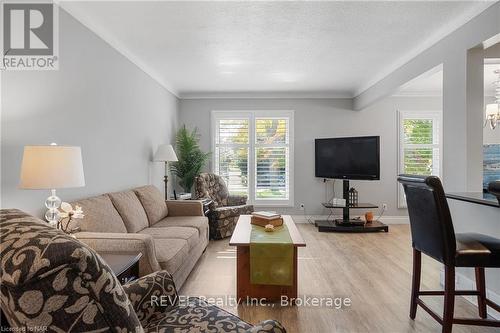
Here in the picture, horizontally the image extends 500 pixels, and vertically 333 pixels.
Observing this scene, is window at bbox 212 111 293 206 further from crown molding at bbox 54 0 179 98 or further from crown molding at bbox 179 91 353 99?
crown molding at bbox 54 0 179 98

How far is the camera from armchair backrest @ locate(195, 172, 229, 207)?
500 cm

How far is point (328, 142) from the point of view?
5617 millimetres

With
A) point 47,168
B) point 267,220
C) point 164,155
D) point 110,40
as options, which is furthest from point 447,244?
point 164,155

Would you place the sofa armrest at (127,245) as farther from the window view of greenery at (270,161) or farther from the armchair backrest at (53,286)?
the window view of greenery at (270,161)

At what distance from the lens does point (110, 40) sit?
3.16m

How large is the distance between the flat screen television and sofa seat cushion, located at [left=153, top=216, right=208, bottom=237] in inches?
105

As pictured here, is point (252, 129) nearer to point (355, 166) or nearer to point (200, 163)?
point (200, 163)

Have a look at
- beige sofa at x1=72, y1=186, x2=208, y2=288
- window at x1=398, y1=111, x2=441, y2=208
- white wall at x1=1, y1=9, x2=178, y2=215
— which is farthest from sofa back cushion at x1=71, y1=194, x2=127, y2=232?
window at x1=398, y1=111, x2=441, y2=208

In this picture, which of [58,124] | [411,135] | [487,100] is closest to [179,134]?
[58,124]

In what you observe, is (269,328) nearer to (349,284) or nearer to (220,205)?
(349,284)

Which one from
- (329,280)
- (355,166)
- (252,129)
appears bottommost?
(329,280)

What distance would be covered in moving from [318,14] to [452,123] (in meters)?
1.61

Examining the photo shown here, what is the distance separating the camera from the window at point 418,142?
5844 millimetres

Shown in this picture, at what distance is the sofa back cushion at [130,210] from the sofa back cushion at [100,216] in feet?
0.31
